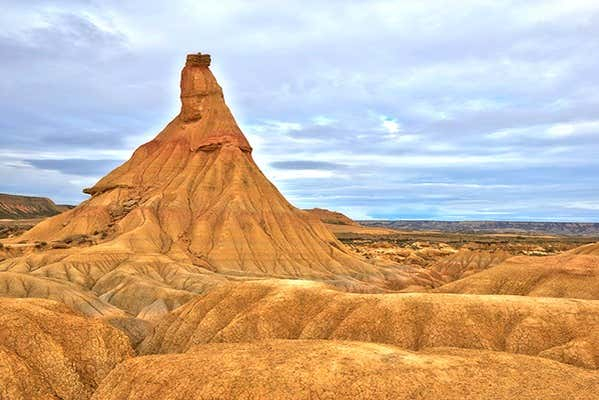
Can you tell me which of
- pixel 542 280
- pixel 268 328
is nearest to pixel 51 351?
pixel 268 328

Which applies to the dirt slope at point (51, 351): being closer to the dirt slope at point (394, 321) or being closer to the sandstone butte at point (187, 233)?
the dirt slope at point (394, 321)

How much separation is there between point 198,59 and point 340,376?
5175 inches

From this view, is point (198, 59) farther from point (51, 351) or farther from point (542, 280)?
point (51, 351)

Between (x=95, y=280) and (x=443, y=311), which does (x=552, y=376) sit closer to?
(x=443, y=311)

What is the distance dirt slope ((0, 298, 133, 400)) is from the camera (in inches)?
1447

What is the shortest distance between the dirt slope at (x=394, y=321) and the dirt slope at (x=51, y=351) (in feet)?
26.1

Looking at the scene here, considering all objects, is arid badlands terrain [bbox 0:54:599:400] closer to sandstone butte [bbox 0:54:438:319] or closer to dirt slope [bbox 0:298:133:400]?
dirt slope [bbox 0:298:133:400]

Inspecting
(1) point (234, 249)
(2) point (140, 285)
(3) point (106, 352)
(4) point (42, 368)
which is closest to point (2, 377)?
(4) point (42, 368)

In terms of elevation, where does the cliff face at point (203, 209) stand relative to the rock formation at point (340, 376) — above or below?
above

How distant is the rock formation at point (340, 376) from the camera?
2827 cm

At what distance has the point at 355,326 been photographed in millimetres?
44719

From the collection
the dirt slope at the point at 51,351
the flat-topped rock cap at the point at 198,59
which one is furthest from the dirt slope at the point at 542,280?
the flat-topped rock cap at the point at 198,59

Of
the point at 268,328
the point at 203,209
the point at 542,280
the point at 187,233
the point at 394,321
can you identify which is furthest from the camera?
the point at 203,209

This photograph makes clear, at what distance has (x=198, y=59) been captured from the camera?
148750 millimetres
